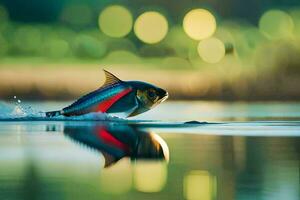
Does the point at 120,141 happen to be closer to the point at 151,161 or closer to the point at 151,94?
the point at 151,161

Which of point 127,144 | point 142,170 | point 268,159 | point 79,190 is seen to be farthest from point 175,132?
point 79,190

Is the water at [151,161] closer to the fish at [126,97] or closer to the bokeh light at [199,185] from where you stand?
the bokeh light at [199,185]

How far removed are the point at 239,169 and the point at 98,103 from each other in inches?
289

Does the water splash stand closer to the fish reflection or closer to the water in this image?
the water

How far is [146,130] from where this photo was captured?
1302cm

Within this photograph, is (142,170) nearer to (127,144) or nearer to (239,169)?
(239,169)

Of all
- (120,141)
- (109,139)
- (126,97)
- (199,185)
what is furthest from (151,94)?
(199,185)

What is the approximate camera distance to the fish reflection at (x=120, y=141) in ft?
31.2

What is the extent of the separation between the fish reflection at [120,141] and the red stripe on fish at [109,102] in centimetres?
98

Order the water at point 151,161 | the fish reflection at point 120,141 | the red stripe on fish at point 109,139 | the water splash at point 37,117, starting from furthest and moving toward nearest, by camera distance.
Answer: the water splash at point 37,117 → the red stripe on fish at point 109,139 → the fish reflection at point 120,141 → the water at point 151,161

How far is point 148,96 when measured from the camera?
15.0 metres

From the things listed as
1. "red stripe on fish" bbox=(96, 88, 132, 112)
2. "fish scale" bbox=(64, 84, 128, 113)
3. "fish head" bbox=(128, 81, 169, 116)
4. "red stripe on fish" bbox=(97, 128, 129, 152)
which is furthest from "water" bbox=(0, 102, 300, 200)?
"fish scale" bbox=(64, 84, 128, 113)

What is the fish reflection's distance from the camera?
9508 millimetres

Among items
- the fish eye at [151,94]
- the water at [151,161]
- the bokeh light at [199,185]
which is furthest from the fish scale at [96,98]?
the bokeh light at [199,185]
